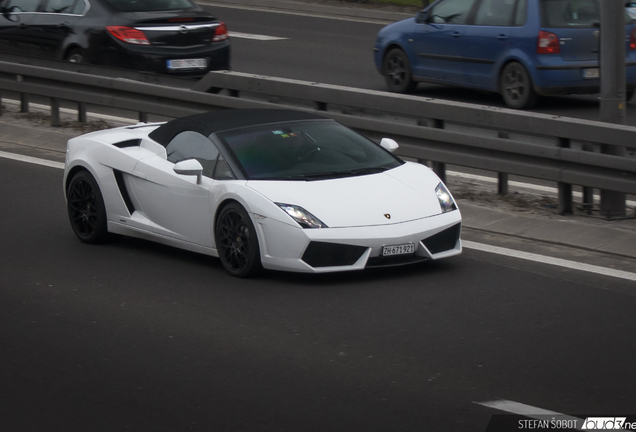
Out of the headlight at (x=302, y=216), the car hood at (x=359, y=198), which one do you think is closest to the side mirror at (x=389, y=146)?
the car hood at (x=359, y=198)

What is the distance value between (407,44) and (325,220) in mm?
9245

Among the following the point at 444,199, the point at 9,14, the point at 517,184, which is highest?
the point at 9,14

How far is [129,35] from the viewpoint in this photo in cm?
1507

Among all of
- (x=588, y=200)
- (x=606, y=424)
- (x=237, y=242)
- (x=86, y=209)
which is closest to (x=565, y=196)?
(x=588, y=200)

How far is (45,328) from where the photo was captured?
6.85m

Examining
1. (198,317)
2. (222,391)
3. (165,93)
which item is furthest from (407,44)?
(222,391)

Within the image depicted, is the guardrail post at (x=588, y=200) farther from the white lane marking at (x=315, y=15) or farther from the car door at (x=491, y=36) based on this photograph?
the white lane marking at (x=315, y=15)

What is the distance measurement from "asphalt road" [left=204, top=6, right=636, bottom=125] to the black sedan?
261 centimetres

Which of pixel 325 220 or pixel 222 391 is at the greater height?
pixel 325 220

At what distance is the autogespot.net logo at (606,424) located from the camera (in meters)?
5.02

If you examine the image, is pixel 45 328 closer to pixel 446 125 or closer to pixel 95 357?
pixel 95 357

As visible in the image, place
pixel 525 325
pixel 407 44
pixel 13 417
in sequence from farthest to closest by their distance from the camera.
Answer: pixel 407 44
pixel 525 325
pixel 13 417

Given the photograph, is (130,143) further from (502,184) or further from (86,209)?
(502,184)

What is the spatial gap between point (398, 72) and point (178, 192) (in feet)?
28.6
